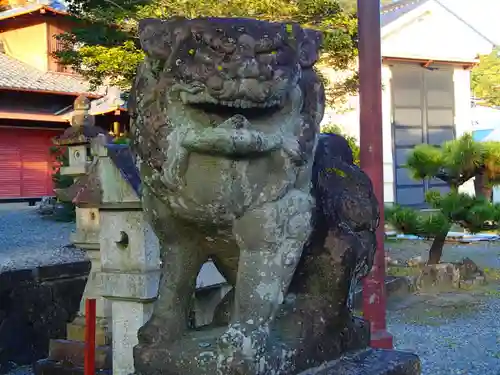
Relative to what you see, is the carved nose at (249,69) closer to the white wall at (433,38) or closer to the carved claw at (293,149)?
the carved claw at (293,149)

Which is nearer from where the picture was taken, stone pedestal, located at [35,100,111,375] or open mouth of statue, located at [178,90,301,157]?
open mouth of statue, located at [178,90,301,157]

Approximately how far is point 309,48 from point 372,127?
7.04ft

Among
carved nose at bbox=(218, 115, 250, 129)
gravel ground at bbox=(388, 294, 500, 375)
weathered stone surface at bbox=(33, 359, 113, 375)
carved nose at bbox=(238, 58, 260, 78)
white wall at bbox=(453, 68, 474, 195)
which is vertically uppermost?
white wall at bbox=(453, 68, 474, 195)

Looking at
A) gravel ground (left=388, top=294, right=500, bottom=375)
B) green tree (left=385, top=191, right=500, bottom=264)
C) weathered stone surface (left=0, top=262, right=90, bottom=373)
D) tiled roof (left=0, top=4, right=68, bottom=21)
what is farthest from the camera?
tiled roof (left=0, top=4, right=68, bottom=21)

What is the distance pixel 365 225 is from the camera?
1.73 metres

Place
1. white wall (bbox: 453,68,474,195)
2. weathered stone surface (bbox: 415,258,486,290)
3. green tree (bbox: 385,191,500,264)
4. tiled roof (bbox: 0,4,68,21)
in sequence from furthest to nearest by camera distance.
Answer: tiled roof (bbox: 0,4,68,21)
white wall (bbox: 453,68,474,195)
weathered stone surface (bbox: 415,258,486,290)
green tree (bbox: 385,191,500,264)

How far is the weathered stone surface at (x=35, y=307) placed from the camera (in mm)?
4738

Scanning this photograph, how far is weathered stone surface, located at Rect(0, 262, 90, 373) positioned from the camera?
474 cm

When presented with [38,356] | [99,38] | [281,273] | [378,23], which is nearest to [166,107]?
[281,273]

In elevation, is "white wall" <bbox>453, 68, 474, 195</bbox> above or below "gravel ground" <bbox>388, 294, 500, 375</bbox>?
above

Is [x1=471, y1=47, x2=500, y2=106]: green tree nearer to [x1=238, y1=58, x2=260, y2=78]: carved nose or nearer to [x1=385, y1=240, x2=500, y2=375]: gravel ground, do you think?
[x1=385, y1=240, x2=500, y2=375]: gravel ground

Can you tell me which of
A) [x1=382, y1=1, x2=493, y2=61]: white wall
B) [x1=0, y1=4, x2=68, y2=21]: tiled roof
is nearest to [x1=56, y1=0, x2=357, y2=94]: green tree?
[x1=382, y1=1, x2=493, y2=61]: white wall

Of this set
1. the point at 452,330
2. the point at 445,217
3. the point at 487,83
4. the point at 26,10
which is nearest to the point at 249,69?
the point at 452,330

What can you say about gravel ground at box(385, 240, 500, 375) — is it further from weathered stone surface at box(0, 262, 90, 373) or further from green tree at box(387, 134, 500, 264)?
weathered stone surface at box(0, 262, 90, 373)
